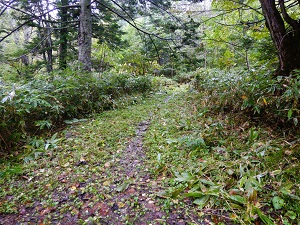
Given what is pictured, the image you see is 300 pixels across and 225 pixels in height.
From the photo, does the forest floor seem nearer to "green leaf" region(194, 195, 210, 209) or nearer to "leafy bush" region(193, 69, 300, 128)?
"green leaf" region(194, 195, 210, 209)

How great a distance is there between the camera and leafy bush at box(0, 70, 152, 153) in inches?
117

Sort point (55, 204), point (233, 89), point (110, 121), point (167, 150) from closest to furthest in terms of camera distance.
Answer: point (55, 204)
point (167, 150)
point (233, 89)
point (110, 121)

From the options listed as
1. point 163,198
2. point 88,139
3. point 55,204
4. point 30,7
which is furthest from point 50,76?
point 30,7

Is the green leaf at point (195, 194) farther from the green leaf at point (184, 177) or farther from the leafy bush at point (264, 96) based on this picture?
the leafy bush at point (264, 96)

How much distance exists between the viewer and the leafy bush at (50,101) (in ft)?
9.78

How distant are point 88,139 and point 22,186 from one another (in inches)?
51.4

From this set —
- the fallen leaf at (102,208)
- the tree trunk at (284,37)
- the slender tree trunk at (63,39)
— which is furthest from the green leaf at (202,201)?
the slender tree trunk at (63,39)

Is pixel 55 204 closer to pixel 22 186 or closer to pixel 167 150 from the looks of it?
pixel 22 186

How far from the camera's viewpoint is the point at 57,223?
1.70 metres

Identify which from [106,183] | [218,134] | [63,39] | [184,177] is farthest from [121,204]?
[63,39]

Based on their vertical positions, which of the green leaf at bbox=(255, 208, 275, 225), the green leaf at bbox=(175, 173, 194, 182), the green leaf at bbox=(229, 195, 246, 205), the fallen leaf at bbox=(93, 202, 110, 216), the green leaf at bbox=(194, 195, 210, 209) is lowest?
the fallen leaf at bbox=(93, 202, 110, 216)

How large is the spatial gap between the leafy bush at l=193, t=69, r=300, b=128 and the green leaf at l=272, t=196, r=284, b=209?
4.06 feet

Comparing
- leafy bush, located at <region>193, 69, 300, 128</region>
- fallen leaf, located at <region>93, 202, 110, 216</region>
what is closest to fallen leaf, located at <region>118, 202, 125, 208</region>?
fallen leaf, located at <region>93, 202, 110, 216</region>

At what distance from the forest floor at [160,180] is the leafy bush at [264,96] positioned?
0.29 metres
